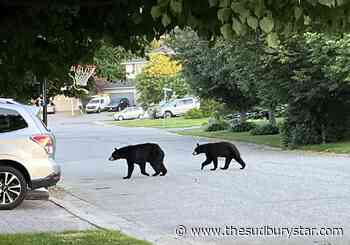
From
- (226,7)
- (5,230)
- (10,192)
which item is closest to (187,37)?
(10,192)

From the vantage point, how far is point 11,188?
11.4 metres

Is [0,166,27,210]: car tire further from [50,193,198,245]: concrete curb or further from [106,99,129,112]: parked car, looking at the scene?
[106,99,129,112]: parked car

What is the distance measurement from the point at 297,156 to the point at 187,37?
12.3 m

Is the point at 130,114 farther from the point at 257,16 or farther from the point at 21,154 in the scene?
the point at 257,16

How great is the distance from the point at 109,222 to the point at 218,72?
26.3 metres

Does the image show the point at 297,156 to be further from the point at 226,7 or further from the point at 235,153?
the point at 226,7

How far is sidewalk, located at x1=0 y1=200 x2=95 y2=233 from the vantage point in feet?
30.8

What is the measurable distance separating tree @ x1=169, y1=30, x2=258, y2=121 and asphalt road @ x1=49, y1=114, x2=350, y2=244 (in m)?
7.43

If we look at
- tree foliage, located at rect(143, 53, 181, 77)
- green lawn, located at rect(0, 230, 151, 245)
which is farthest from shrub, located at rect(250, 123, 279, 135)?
tree foliage, located at rect(143, 53, 181, 77)

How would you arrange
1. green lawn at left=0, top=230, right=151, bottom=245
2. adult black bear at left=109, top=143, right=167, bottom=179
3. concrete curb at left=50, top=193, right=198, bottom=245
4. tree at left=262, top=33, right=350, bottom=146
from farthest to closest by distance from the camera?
tree at left=262, top=33, right=350, bottom=146 → adult black bear at left=109, top=143, right=167, bottom=179 → concrete curb at left=50, top=193, right=198, bottom=245 → green lawn at left=0, top=230, right=151, bottom=245

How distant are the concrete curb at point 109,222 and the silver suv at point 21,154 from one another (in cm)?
73

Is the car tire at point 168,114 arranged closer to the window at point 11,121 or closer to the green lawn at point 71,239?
the window at point 11,121

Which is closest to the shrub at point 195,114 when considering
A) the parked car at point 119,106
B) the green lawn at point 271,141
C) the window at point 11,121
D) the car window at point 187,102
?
the car window at point 187,102

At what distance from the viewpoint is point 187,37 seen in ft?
115
